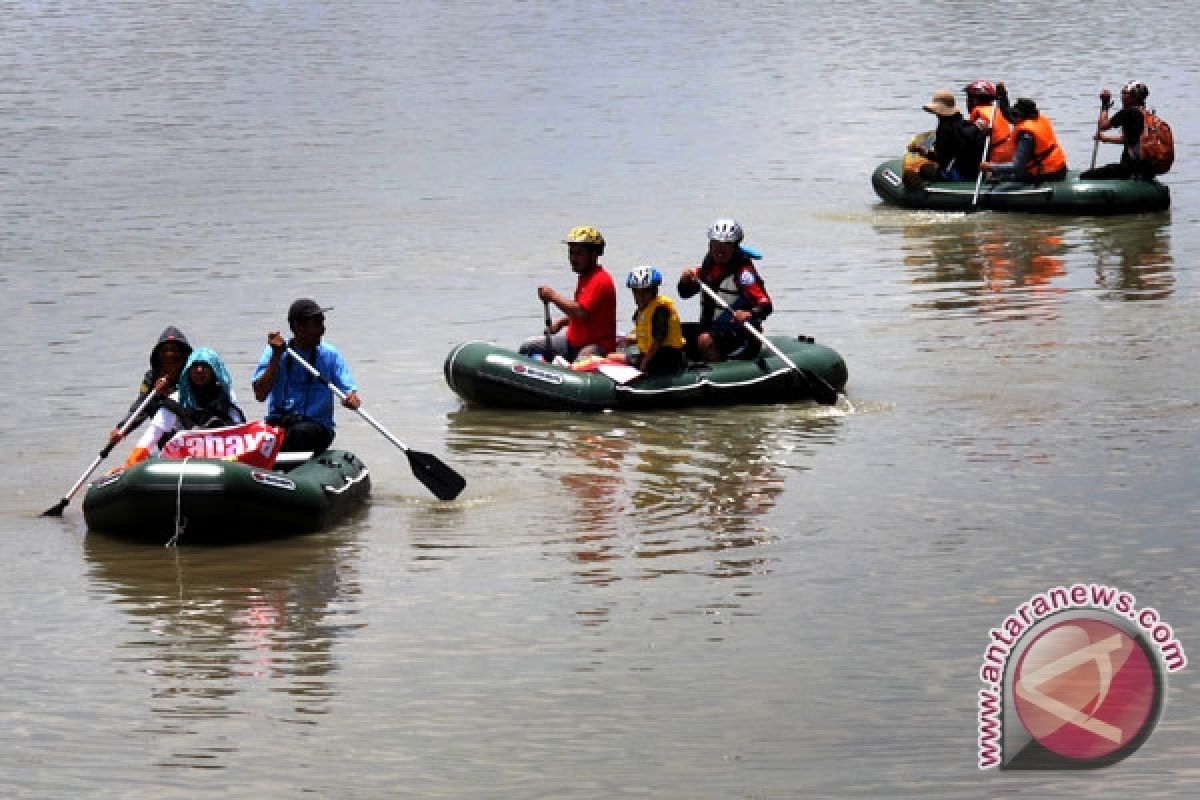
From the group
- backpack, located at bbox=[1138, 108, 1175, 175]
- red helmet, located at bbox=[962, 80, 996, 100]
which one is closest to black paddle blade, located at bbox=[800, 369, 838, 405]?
backpack, located at bbox=[1138, 108, 1175, 175]

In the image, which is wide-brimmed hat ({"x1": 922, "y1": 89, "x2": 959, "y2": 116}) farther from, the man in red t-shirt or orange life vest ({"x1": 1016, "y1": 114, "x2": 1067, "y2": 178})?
the man in red t-shirt

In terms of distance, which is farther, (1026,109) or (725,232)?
(1026,109)

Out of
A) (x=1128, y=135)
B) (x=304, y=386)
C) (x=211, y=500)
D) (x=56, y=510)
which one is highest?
(x=1128, y=135)

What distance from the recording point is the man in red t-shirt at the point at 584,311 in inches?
699

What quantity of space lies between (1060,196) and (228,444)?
15.7 metres

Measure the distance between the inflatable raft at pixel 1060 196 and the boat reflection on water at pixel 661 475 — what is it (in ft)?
33.4

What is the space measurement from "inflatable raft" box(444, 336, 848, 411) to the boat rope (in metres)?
4.51

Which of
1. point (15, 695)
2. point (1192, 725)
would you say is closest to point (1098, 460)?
point (1192, 725)

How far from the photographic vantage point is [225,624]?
41.2ft

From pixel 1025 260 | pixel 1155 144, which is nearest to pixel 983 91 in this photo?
pixel 1155 144

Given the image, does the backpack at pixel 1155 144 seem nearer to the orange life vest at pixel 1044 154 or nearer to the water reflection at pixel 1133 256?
the water reflection at pixel 1133 256

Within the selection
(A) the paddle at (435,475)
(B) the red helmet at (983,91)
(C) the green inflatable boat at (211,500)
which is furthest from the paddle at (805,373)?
(B) the red helmet at (983,91)

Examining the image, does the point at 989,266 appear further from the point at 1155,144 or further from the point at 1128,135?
the point at 1155,144

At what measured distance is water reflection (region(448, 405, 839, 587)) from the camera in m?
13.9
